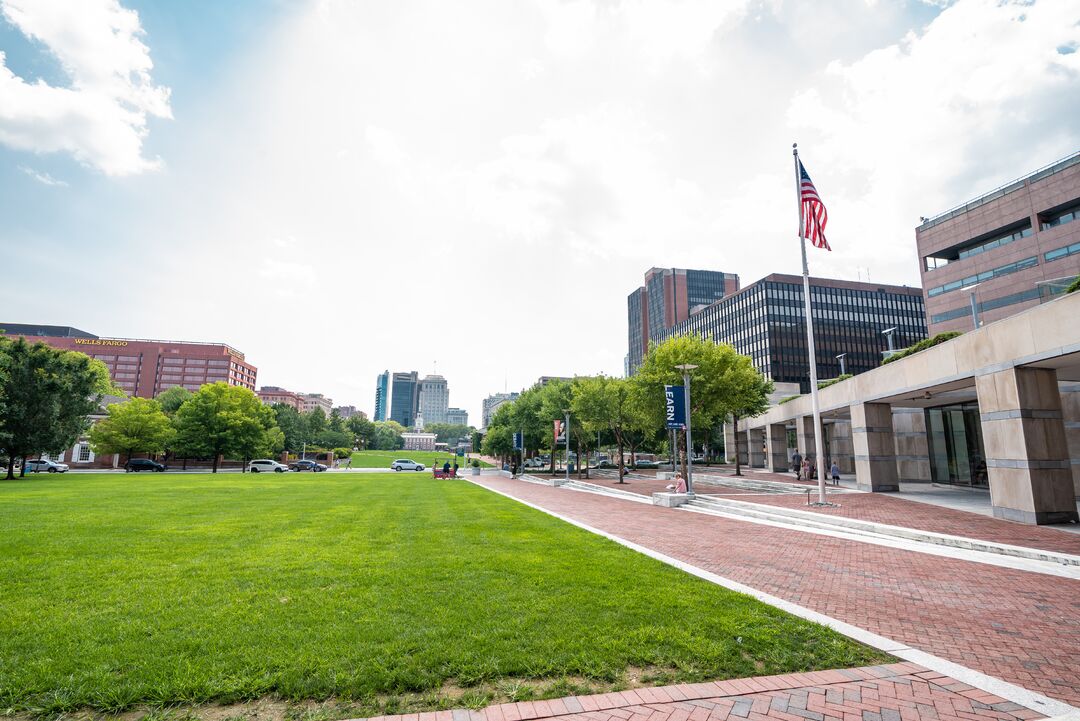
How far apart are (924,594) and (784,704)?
5424 mm

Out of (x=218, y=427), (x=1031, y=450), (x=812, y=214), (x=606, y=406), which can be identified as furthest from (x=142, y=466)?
(x=1031, y=450)

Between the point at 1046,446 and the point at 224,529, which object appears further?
the point at 1046,446

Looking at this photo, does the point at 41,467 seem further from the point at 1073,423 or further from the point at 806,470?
the point at 1073,423

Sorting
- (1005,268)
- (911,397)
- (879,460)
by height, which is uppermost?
(1005,268)

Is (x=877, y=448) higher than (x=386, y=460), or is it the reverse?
(x=877, y=448)

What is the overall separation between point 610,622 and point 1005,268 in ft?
208

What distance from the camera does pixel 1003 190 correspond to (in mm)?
50188

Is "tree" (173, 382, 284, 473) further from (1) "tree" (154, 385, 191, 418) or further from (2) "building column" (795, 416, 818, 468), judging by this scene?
(2) "building column" (795, 416, 818, 468)

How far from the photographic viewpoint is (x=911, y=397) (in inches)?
923

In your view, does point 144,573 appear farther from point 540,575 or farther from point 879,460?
point 879,460

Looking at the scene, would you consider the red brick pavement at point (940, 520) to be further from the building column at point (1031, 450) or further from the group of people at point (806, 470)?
the group of people at point (806, 470)

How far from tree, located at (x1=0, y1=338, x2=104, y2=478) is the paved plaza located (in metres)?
43.5

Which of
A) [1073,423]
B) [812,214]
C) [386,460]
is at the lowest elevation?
[386,460]

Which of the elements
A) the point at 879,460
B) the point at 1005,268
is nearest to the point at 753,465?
the point at 1005,268
